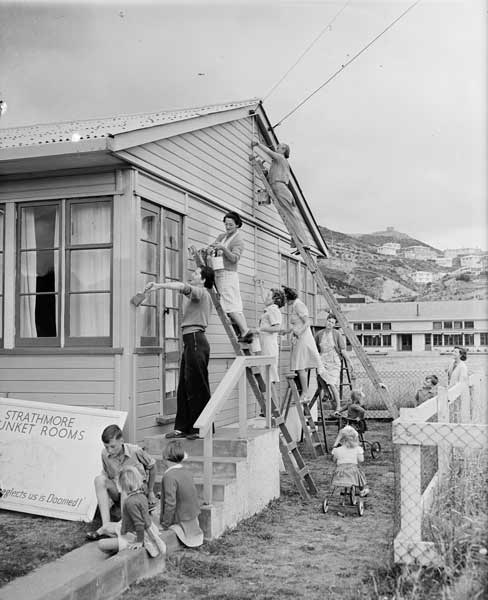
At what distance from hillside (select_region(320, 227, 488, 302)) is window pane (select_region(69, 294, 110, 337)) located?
326 feet

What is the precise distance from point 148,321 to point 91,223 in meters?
1.35

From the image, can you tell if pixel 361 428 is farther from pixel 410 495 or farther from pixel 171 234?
pixel 410 495

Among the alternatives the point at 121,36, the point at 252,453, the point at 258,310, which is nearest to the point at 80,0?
the point at 252,453

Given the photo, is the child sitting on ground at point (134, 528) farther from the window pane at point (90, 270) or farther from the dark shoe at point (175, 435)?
the window pane at point (90, 270)

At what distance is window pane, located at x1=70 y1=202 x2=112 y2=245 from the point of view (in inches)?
320

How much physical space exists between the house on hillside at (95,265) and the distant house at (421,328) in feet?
160

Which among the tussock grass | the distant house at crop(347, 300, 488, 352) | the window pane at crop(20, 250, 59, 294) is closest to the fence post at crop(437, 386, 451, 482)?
the tussock grass

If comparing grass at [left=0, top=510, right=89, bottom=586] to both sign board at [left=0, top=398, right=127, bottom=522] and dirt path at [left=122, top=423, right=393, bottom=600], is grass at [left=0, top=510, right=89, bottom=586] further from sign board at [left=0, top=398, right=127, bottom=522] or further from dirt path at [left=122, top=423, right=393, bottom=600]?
dirt path at [left=122, top=423, right=393, bottom=600]

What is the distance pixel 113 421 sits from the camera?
7.43 m

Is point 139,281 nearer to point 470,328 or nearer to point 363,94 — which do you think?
point 470,328

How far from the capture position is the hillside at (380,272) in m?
112

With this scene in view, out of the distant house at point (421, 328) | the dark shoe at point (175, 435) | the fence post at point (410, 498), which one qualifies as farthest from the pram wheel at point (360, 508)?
the distant house at point (421, 328)

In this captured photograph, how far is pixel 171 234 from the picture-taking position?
908 cm

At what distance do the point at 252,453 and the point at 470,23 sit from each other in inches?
196
